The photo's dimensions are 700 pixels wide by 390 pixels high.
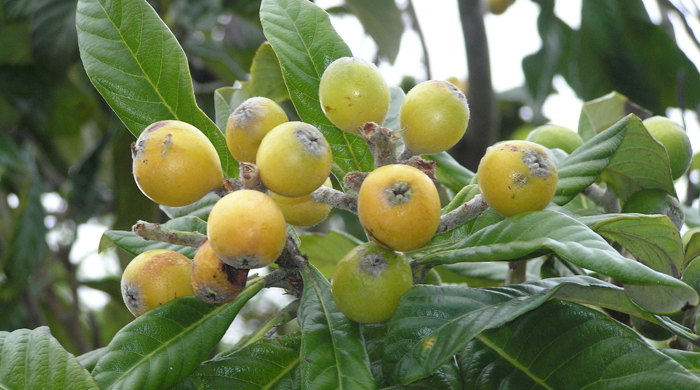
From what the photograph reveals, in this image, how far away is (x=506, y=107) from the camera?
A: 4.04 metres

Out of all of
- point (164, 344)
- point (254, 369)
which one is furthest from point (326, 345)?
point (164, 344)

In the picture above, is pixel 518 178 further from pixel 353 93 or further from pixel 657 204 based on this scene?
pixel 657 204

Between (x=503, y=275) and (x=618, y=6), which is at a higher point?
(x=618, y=6)

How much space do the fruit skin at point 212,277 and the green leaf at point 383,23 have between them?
7.49ft

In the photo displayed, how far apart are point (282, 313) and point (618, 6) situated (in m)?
2.61

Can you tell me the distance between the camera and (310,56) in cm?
137

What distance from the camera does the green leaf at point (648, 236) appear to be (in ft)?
3.67

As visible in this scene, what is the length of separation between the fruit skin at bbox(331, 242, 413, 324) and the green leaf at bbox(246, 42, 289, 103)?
0.64 metres

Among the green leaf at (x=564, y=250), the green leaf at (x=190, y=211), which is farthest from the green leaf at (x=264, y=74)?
the green leaf at (x=564, y=250)

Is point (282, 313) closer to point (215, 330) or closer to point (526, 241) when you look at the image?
point (215, 330)

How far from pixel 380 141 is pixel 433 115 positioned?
9 cm

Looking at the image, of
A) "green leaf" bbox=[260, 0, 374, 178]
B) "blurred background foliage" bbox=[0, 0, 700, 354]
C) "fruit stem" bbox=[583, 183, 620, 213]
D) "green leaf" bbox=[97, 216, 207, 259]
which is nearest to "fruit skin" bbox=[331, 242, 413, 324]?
"green leaf" bbox=[260, 0, 374, 178]

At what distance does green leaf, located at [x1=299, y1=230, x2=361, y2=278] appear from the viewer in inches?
71.2

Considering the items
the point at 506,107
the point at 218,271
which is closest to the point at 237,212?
the point at 218,271
